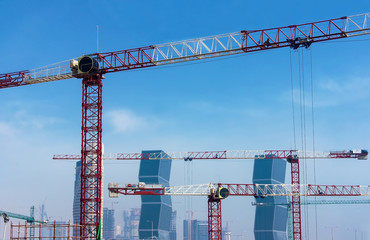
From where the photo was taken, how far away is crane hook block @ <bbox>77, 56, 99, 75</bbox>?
127 m

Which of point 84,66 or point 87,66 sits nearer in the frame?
point 87,66

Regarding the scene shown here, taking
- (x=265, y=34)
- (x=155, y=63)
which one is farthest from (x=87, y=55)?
(x=265, y=34)

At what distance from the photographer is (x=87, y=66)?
128m

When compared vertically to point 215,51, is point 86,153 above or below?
below

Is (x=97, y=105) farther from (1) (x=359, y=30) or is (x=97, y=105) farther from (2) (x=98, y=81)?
(1) (x=359, y=30)

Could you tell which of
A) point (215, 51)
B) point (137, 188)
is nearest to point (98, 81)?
point (215, 51)

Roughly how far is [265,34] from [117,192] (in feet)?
233

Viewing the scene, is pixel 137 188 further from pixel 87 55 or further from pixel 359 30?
pixel 359 30

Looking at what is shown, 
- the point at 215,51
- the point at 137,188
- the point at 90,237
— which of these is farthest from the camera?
the point at 137,188

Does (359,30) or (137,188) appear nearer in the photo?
(359,30)

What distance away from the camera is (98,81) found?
129m

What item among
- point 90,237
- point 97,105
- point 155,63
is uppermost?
point 155,63

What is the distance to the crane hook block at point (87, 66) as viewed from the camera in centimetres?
12731

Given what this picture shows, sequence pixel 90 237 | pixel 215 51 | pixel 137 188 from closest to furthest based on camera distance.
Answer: pixel 90 237
pixel 215 51
pixel 137 188
